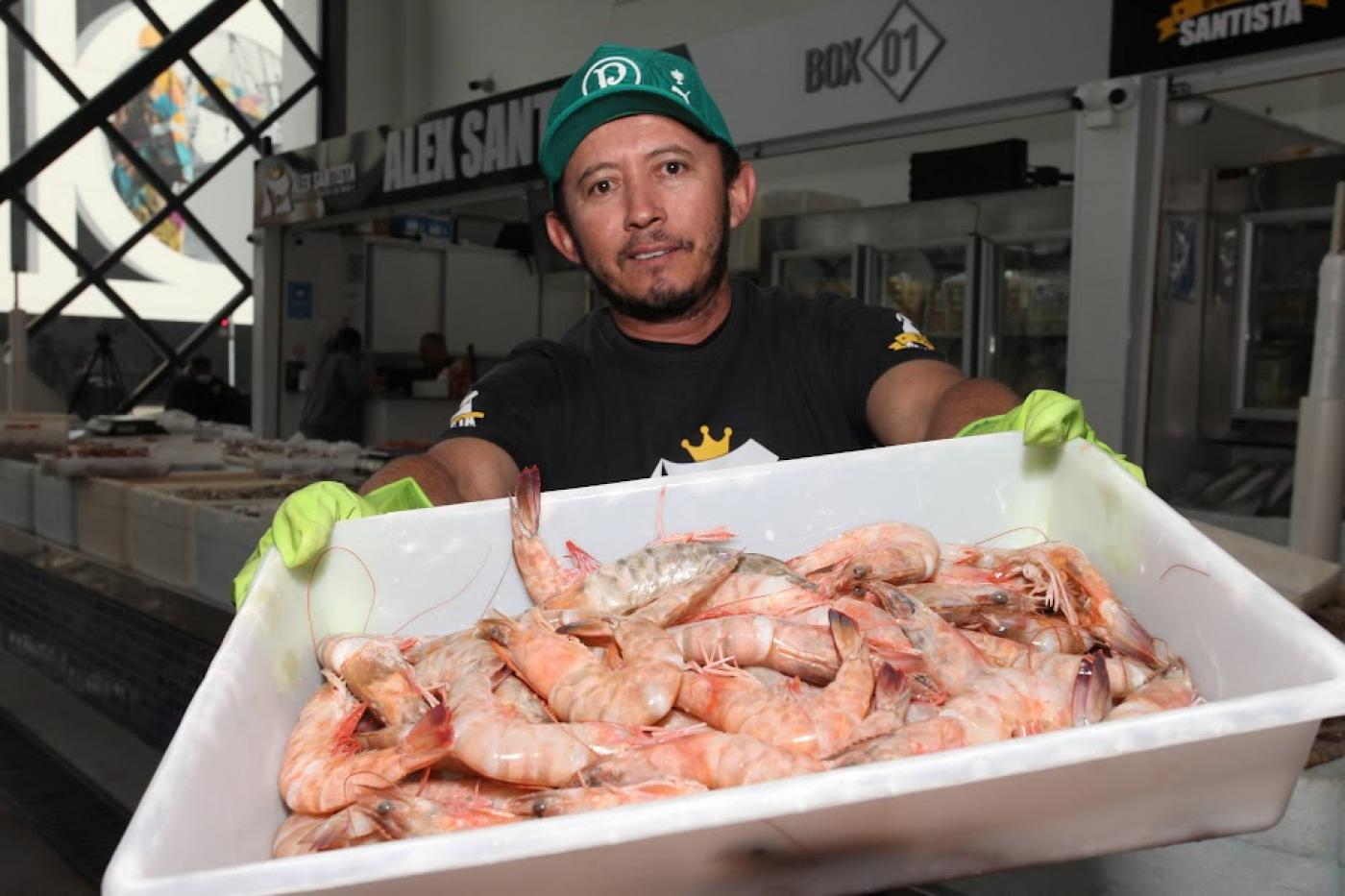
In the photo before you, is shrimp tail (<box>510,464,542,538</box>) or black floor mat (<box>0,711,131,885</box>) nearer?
shrimp tail (<box>510,464,542,538</box>)

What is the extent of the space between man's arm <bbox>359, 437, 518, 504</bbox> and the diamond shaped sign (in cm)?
276

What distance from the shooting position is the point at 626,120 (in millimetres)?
1656

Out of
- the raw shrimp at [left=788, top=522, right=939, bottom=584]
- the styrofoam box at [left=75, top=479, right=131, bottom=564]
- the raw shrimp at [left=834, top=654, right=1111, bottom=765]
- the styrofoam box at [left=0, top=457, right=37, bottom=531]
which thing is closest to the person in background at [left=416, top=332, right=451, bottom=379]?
the styrofoam box at [left=0, top=457, right=37, bottom=531]

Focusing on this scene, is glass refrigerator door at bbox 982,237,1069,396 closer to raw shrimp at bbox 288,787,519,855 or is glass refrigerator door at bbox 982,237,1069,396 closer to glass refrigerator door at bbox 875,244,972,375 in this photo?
glass refrigerator door at bbox 875,244,972,375

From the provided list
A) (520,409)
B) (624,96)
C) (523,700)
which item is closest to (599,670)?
(523,700)

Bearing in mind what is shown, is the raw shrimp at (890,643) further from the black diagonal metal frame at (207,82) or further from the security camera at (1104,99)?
the black diagonal metal frame at (207,82)

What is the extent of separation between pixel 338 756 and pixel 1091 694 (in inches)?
26.4

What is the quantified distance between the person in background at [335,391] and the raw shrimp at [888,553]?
6.87 metres

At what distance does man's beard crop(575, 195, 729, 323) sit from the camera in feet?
5.61

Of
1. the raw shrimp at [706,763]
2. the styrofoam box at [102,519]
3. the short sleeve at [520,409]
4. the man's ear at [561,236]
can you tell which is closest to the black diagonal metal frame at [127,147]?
the styrofoam box at [102,519]

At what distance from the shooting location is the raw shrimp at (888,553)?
1225 millimetres

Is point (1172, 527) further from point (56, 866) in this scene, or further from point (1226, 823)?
point (56, 866)

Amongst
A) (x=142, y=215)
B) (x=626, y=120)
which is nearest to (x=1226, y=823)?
(x=626, y=120)

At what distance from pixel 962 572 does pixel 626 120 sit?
0.88 metres
